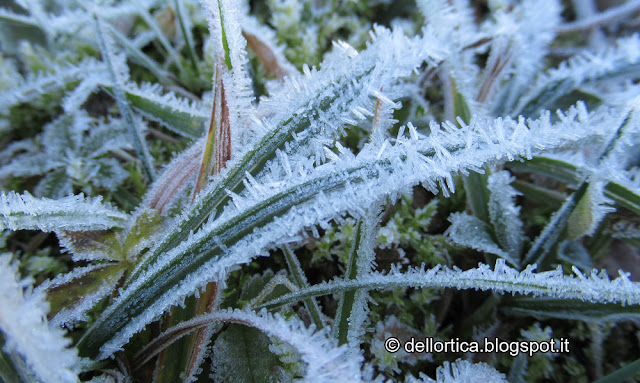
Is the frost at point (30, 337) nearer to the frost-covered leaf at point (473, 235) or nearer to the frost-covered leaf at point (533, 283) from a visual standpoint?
the frost-covered leaf at point (533, 283)

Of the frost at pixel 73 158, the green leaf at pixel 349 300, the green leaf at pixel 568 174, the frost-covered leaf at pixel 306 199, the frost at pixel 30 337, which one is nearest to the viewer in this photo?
the frost at pixel 30 337

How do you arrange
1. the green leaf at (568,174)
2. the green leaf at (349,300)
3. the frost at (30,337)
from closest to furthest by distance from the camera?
the frost at (30,337) < the green leaf at (349,300) < the green leaf at (568,174)

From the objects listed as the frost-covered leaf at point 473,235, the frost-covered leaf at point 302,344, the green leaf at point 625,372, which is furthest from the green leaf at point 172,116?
the green leaf at point 625,372

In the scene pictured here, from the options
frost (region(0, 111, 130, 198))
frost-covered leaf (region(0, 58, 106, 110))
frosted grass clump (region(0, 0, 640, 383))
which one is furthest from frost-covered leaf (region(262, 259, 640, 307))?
frost-covered leaf (region(0, 58, 106, 110))

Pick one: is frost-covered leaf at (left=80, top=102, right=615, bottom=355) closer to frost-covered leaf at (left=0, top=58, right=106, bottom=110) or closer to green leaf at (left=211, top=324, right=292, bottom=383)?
green leaf at (left=211, top=324, right=292, bottom=383)

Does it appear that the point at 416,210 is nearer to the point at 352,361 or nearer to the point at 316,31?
the point at 352,361

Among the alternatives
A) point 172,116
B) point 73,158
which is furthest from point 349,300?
point 73,158
